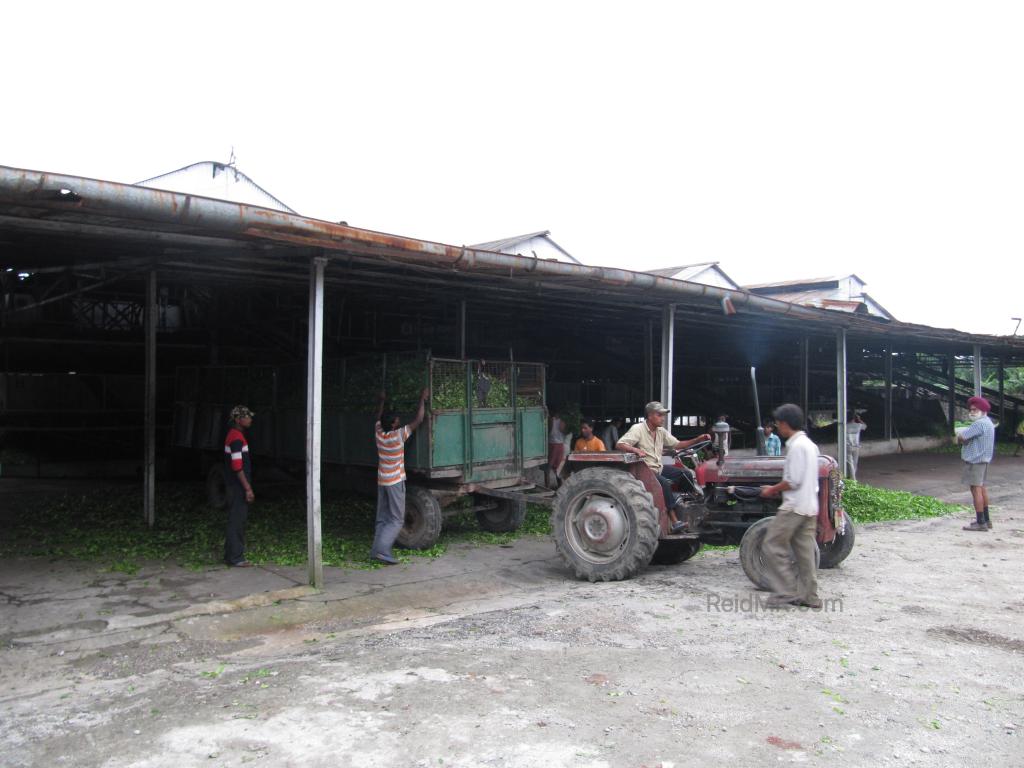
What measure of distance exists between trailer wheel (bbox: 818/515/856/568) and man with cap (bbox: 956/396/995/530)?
3.33 m

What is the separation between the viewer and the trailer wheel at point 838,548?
7.68 metres

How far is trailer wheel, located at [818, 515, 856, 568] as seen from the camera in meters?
7.68

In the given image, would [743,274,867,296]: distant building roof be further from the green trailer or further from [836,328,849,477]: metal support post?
the green trailer

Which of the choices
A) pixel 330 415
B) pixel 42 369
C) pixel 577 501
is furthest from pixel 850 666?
pixel 42 369

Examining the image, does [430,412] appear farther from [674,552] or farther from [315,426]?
[674,552]

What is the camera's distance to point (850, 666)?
492 cm

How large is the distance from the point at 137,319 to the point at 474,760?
46.3ft

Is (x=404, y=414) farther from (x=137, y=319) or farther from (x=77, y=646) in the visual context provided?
(x=137, y=319)

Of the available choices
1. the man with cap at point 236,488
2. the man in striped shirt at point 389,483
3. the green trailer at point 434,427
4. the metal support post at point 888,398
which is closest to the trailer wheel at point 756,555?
the green trailer at point 434,427

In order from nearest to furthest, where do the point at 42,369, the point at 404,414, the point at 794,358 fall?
the point at 404,414, the point at 42,369, the point at 794,358

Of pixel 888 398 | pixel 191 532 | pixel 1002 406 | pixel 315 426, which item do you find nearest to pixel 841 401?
pixel 888 398

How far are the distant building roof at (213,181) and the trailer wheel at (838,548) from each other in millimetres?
21694

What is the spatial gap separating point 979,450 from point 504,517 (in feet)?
20.7

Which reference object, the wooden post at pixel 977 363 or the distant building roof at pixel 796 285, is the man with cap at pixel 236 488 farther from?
the distant building roof at pixel 796 285
